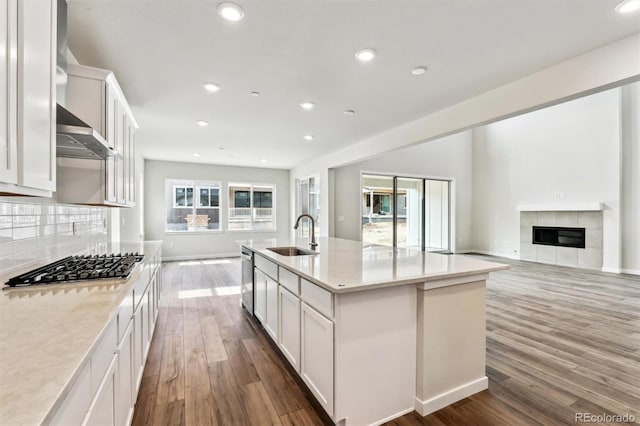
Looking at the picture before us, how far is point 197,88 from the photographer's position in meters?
3.18

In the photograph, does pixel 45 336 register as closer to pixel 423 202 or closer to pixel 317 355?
pixel 317 355

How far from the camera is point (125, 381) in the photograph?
4.93ft

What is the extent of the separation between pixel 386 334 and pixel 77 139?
2102 millimetres

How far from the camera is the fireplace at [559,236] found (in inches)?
250

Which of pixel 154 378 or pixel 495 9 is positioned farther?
pixel 154 378

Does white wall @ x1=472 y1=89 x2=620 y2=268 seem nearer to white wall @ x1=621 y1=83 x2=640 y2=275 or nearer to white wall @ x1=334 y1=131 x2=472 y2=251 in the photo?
white wall @ x1=621 y1=83 x2=640 y2=275

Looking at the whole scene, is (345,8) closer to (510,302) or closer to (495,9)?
(495,9)

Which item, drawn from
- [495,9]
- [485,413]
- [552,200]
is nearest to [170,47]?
[495,9]

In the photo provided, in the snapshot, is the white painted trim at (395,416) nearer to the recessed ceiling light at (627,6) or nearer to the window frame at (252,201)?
the recessed ceiling light at (627,6)

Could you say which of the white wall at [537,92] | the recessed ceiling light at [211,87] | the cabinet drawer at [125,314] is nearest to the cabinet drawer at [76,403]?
the cabinet drawer at [125,314]

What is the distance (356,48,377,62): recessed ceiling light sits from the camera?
247 centimetres

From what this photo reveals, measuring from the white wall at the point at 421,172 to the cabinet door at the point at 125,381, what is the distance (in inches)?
213

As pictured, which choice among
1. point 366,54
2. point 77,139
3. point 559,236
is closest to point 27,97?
point 77,139

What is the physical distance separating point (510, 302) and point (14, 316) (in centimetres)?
479
